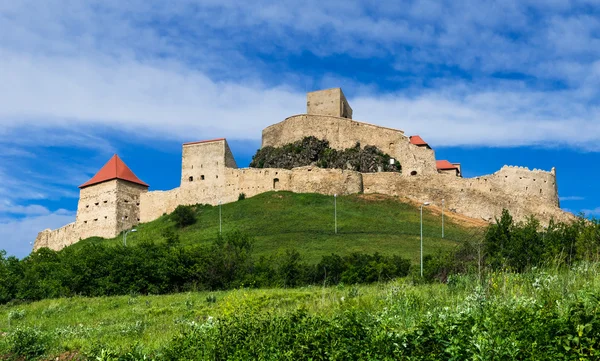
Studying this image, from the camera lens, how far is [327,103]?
83625 millimetres

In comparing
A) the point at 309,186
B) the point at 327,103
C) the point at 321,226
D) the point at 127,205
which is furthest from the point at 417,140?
the point at 127,205

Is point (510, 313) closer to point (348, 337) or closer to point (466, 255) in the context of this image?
point (348, 337)

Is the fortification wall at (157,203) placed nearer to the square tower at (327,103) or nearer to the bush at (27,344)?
the square tower at (327,103)

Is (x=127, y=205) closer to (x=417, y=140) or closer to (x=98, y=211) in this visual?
(x=98, y=211)

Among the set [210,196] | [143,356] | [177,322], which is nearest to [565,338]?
[143,356]

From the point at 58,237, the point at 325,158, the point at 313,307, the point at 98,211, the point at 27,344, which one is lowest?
the point at 27,344

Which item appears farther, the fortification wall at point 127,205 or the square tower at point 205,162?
the square tower at point 205,162

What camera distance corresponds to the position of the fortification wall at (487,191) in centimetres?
6312

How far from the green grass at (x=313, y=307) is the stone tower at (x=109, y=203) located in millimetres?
46545

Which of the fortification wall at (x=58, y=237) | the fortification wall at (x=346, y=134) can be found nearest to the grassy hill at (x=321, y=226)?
the fortification wall at (x=58, y=237)

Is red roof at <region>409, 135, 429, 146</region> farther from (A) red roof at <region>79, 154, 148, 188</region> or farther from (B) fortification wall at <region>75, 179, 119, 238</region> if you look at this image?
(B) fortification wall at <region>75, 179, 119, 238</region>

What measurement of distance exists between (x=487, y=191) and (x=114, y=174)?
42259 mm

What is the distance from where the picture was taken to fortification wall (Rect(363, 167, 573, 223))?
63.1 metres

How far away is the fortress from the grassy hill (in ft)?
7.34
